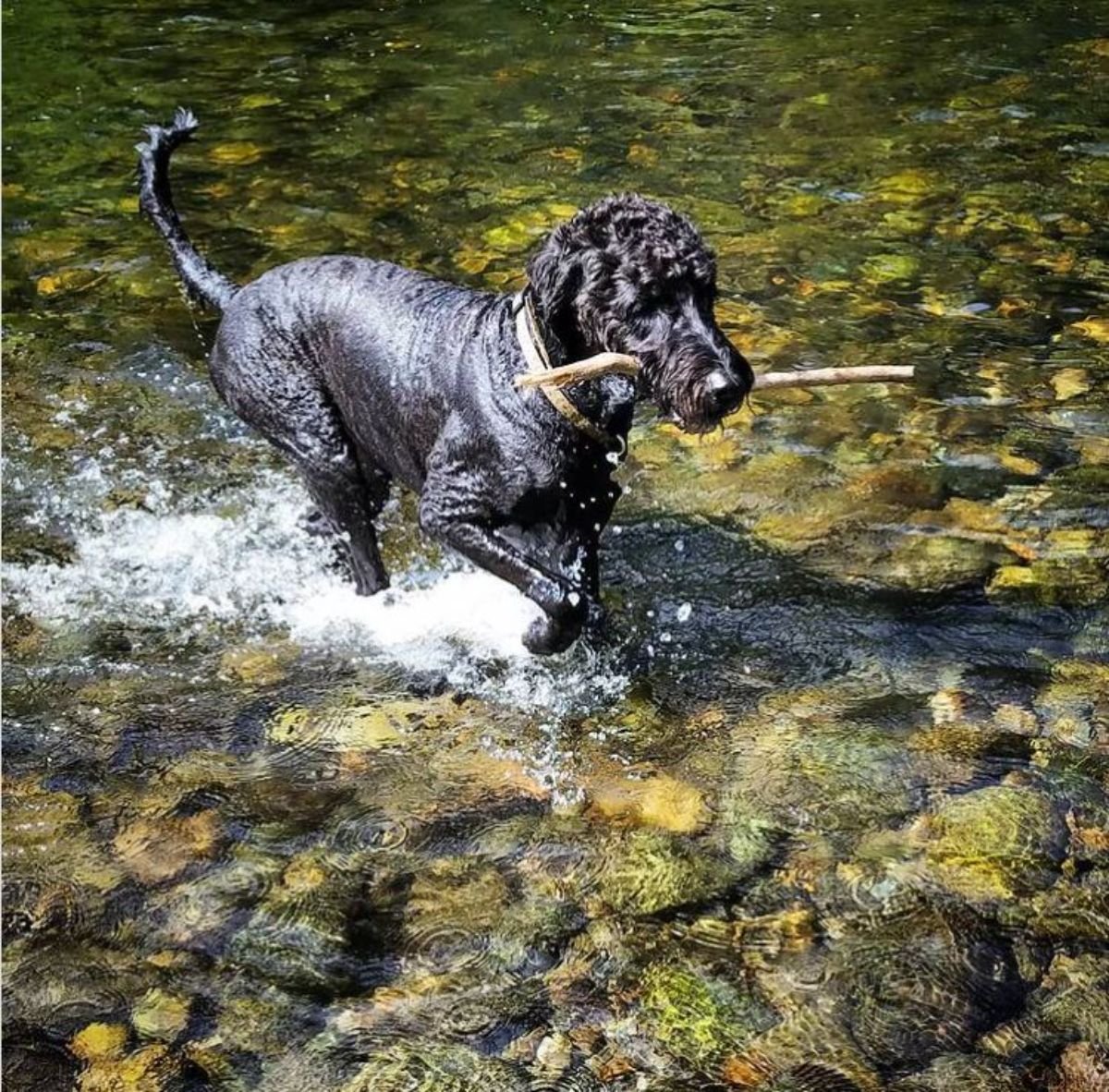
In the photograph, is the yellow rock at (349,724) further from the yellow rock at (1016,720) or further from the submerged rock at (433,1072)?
the yellow rock at (1016,720)

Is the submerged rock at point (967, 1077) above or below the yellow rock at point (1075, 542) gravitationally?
above

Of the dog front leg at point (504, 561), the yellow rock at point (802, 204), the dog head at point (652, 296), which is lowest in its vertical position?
the yellow rock at point (802, 204)

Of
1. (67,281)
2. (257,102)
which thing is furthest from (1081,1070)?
(257,102)

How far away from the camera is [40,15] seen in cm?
1358

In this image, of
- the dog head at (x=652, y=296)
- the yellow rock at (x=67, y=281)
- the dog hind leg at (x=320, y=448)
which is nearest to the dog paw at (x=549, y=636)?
the dog head at (x=652, y=296)

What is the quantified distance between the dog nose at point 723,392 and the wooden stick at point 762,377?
203mm

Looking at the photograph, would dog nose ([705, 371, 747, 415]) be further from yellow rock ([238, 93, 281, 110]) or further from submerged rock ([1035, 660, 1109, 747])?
yellow rock ([238, 93, 281, 110])

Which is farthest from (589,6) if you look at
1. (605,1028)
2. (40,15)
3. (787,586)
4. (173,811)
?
(605,1028)

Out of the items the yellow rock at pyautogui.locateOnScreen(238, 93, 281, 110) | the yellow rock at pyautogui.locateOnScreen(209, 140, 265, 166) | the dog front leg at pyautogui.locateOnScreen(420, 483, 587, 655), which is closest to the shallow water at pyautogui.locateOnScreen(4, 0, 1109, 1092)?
the yellow rock at pyautogui.locateOnScreen(209, 140, 265, 166)

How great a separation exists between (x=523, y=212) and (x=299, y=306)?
152 inches

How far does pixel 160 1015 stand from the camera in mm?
3590

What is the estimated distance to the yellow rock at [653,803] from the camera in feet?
13.8

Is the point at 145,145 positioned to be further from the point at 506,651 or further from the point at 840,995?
the point at 840,995

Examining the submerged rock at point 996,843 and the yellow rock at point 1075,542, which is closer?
the submerged rock at point 996,843
